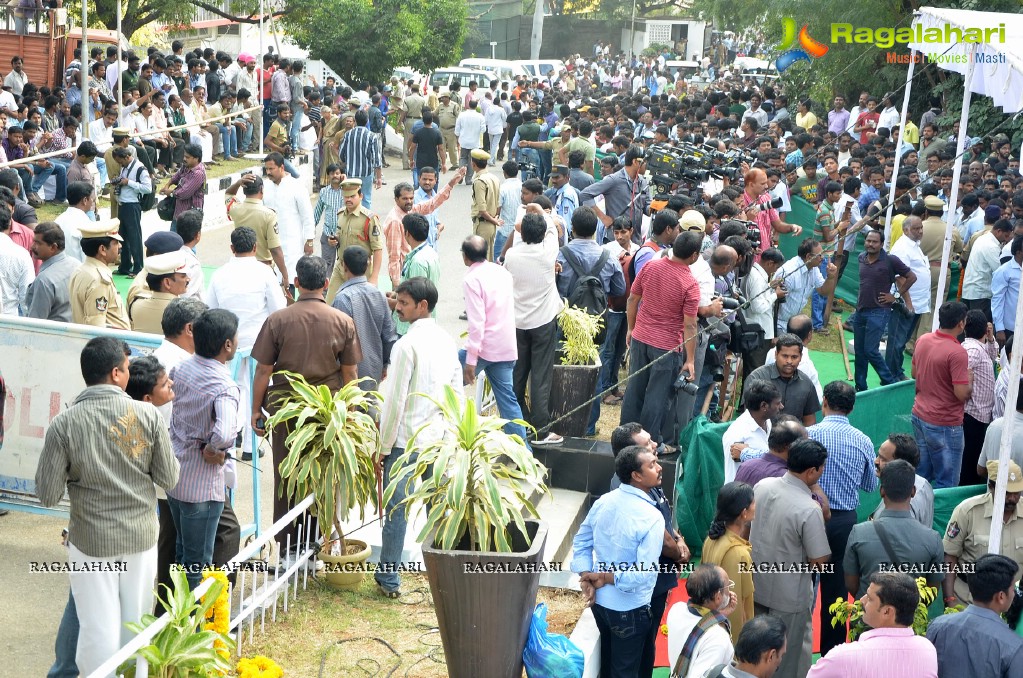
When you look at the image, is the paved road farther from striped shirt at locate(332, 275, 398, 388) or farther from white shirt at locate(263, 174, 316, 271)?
white shirt at locate(263, 174, 316, 271)

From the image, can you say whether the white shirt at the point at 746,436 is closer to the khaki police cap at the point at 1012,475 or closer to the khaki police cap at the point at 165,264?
the khaki police cap at the point at 1012,475

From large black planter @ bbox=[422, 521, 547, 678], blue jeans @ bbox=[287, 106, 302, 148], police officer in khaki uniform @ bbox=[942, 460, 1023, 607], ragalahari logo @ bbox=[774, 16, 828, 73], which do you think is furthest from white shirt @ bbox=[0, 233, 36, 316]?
ragalahari logo @ bbox=[774, 16, 828, 73]

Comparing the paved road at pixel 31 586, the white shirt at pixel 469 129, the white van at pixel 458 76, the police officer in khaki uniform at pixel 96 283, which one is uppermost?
the white van at pixel 458 76

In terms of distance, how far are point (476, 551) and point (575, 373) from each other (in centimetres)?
377

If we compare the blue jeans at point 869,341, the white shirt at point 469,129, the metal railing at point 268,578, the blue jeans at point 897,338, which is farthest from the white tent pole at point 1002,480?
the white shirt at point 469,129

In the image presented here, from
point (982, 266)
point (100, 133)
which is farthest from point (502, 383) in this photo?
point (100, 133)

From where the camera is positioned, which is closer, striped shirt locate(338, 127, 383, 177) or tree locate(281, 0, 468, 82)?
striped shirt locate(338, 127, 383, 177)

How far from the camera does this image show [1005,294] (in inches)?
427

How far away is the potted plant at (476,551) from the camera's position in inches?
214

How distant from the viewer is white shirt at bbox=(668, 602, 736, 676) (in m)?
5.16

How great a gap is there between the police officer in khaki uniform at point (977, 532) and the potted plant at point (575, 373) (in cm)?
326

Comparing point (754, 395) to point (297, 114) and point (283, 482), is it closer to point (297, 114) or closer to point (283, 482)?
point (283, 482)

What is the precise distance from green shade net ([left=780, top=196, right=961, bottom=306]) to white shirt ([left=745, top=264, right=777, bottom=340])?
5.03 m

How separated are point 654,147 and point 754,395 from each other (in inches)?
300
